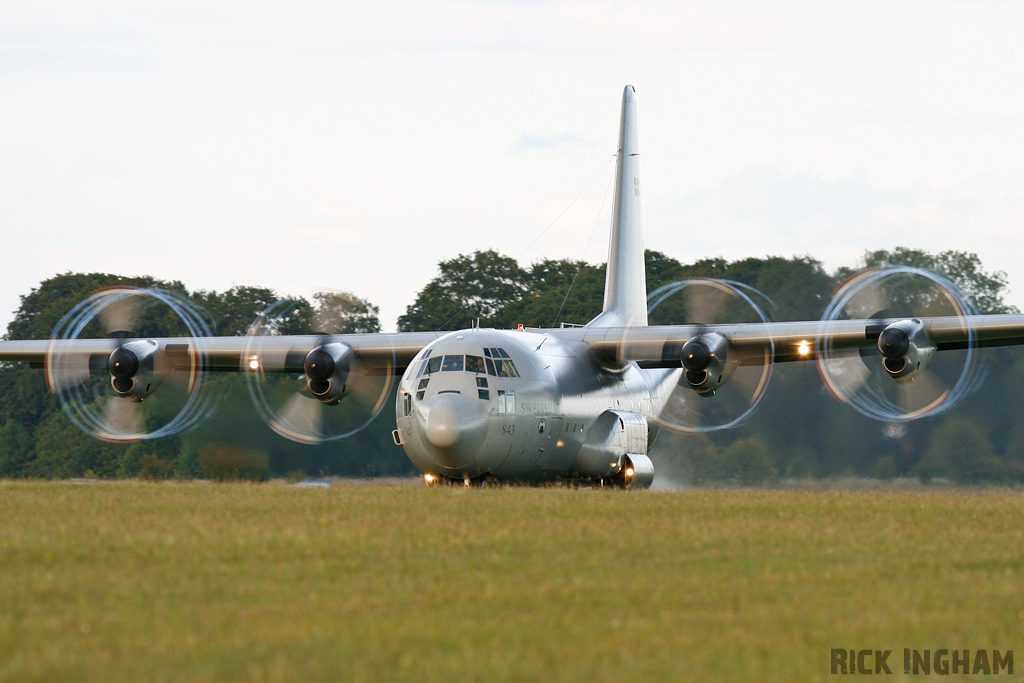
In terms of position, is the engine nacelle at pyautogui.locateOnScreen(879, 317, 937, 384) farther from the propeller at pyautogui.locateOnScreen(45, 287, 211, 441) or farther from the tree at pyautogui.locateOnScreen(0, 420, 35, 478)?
the tree at pyautogui.locateOnScreen(0, 420, 35, 478)

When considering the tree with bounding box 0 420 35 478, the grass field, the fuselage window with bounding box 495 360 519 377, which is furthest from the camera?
the tree with bounding box 0 420 35 478

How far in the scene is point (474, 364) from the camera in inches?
878

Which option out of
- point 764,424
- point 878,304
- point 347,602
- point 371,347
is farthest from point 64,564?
point 878,304

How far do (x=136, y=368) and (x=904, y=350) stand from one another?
657 inches

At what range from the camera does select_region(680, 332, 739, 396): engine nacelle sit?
953 inches

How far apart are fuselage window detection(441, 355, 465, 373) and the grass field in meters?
7.26

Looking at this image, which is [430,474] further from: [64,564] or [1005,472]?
[1005,472]

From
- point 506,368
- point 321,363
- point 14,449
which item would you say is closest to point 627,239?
point 321,363

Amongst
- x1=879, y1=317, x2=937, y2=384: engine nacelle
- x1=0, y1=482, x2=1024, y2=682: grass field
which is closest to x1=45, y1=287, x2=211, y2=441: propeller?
x1=0, y1=482, x2=1024, y2=682: grass field

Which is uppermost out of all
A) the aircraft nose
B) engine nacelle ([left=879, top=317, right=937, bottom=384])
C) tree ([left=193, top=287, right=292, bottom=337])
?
tree ([left=193, top=287, right=292, bottom=337])

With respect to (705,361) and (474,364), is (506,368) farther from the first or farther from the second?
(705,361)

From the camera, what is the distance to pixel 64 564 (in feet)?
33.7

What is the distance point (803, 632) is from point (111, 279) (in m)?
58.4

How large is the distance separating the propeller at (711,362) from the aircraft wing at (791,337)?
23 centimetres
